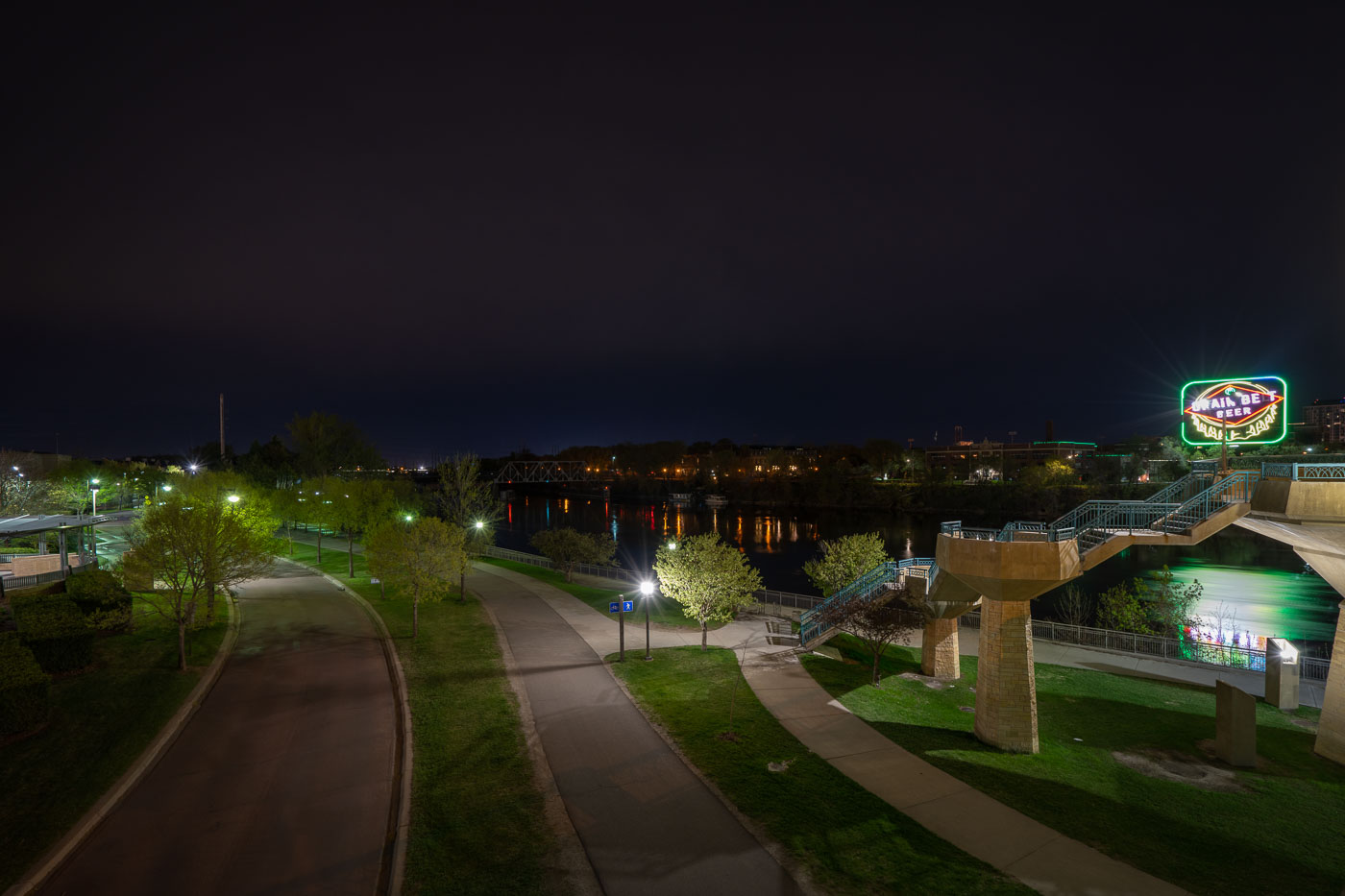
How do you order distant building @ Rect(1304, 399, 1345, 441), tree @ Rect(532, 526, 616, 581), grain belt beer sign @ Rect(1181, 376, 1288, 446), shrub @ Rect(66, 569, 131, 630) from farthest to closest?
distant building @ Rect(1304, 399, 1345, 441) → tree @ Rect(532, 526, 616, 581) → shrub @ Rect(66, 569, 131, 630) → grain belt beer sign @ Rect(1181, 376, 1288, 446)

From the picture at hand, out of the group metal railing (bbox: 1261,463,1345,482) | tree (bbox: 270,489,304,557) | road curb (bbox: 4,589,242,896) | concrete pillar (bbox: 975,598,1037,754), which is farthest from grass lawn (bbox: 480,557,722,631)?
tree (bbox: 270,489,304,557)

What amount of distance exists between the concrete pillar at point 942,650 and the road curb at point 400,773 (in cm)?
1550

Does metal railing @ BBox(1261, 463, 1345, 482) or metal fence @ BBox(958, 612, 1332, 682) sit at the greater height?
metal railing @ BBox(1261, 463, 1345, 482)

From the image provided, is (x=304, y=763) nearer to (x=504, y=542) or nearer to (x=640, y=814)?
(x=640, y=814)

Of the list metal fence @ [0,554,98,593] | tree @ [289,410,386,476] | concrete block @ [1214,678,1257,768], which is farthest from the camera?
tree @ [289,410,386,476]

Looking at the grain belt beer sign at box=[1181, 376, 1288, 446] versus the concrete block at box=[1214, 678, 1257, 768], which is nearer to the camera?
the concrete block at box=[1214, 678, 1257, 768]

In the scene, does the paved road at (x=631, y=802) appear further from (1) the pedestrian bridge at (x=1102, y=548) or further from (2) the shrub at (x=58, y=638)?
(2) the shrub at (x=58, y=638)

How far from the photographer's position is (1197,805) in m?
12.3

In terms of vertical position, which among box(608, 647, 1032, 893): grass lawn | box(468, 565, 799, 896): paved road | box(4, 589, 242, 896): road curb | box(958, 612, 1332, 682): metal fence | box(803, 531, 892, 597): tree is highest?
box(803, 531, 892, 597): tree

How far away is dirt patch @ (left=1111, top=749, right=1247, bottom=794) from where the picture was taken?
43.4 feet

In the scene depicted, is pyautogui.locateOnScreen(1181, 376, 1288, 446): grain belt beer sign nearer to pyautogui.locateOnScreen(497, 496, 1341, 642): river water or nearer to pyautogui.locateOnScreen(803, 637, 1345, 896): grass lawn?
pyautogui.locateOnScreen(803, 637, 1345, 896): grass lawn

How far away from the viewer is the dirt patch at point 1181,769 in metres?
13.2

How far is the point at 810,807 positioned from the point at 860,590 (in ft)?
40.4

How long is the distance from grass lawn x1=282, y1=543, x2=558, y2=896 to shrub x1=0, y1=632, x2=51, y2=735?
794 centimetres
